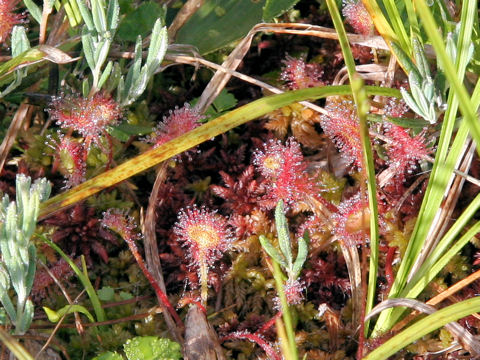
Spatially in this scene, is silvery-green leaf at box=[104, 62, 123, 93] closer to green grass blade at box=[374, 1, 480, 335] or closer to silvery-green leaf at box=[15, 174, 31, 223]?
silvery-green leaf at box=[15, 174, 31, 223]

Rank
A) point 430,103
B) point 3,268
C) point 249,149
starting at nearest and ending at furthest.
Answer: point 3,268, point 430,103, point 249,149

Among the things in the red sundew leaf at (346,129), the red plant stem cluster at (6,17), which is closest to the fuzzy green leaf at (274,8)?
the red sundew leaf at (346,129)

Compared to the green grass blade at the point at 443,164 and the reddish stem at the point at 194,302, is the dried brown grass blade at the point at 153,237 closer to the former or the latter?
the reddish stem at the point at 194,302

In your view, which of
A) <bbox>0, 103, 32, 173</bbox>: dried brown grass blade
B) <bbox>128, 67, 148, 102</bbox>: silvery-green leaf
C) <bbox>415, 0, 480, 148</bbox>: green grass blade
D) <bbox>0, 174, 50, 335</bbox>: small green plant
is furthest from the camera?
<bbox>0, 103, 32, 173</bbox>: dried brown grass blade

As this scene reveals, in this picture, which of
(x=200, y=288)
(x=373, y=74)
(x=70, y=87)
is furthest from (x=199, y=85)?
(x=200, y=288)

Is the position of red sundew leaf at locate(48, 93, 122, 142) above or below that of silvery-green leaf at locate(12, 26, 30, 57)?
below

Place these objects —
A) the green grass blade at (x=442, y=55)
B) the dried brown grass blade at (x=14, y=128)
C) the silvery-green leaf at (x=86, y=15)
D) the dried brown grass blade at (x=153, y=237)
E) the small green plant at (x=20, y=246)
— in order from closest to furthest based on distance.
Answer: the green grass blade at (x=442, y=55), the small green plant at (x=20, y=246), the silvery-green leaf at (x=86, y=15), the dried brown grass blade at (x=153, y=237), the dried brown grass blade at (x=14, y=128)

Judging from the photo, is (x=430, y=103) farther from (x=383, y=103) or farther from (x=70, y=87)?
(x=70, y=87)

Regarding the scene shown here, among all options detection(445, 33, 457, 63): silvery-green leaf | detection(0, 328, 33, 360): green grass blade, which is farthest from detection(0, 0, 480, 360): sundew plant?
detection(0, 328, 33, 360): green grass blade
